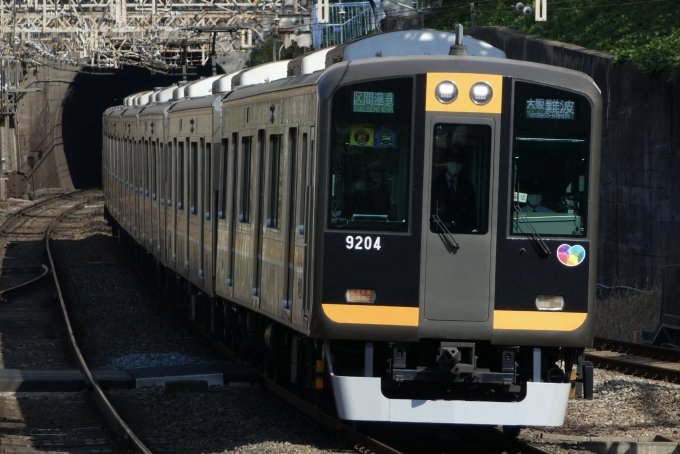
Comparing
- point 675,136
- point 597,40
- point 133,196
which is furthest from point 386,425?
point 597,40

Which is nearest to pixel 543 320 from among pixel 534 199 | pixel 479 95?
pixel 534 199

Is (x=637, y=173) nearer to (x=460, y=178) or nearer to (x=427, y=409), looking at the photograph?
(x=460, y=178)

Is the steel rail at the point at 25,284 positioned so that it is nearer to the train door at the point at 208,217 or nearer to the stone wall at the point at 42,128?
the train door at the point at 208,217

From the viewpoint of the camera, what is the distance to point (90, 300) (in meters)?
19.7

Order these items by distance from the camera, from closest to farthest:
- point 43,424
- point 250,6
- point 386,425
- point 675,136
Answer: point 386,425, point 43,424, point 675,136, point 250,6

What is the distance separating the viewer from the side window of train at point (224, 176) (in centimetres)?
1173

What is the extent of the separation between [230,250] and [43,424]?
7.77 feet

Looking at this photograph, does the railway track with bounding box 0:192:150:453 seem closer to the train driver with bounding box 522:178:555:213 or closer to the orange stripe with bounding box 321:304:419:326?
the orange stripe with bounding box 321:304:419:326

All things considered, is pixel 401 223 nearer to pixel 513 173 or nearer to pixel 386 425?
pixel 513 173

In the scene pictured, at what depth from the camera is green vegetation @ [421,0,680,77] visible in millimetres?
18594

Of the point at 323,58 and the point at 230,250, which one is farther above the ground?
the point at 323,58

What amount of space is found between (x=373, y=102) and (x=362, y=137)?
0.23m

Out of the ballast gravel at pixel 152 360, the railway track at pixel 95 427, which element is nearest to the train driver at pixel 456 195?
the railway track at pixel 95 427

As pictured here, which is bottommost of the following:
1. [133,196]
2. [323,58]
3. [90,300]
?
[90,300]
